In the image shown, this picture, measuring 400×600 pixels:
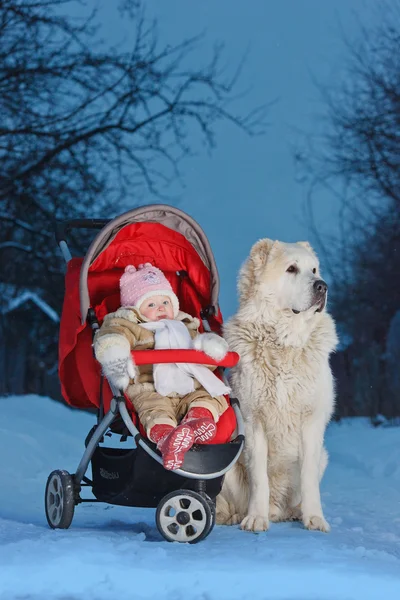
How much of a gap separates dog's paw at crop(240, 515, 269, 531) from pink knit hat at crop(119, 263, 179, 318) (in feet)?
3.60

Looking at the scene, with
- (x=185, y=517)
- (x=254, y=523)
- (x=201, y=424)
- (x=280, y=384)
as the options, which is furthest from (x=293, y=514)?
(x=201, y=424)

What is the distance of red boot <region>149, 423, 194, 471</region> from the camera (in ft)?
10.9

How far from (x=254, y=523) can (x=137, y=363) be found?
0.93 metres

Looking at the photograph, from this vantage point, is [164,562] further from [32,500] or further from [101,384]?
[32,500]

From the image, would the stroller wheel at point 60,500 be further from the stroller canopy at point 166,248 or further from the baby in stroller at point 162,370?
the stroller canopy at point 166,248

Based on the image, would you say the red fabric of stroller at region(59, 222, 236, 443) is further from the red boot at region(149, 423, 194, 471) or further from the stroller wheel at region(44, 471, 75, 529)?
the red boot at region(149, 423, 194, 471)

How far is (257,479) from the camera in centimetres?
392

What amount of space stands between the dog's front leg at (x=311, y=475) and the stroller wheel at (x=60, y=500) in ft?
3.59

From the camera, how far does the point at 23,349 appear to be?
9195 millimetres

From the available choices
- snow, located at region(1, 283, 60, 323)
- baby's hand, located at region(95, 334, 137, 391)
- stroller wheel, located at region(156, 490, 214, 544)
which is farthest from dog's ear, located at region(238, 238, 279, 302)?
snow, located at region(1, 283, 60, 323)

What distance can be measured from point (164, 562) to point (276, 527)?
107 cm

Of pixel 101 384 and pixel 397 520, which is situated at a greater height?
pixel 101 384

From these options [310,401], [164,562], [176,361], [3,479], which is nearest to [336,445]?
[3,479]

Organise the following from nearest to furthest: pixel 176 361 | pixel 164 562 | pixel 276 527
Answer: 1. pixel 164 562
2. pixel 176 361
3. pixel 276 527
